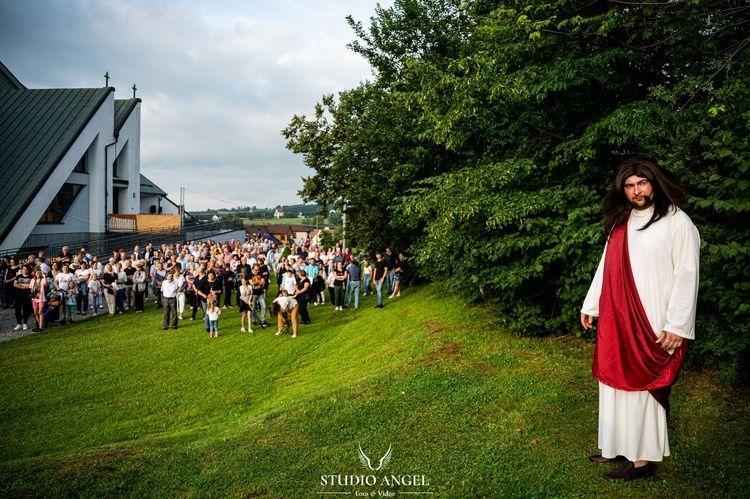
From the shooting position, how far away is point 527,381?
7.46 metres

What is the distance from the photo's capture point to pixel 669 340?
3998mm

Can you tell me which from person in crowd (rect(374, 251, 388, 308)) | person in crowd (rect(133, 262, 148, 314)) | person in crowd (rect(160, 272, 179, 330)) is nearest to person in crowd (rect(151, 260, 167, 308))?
person in crowd (rect(133, 262, 148, 314))

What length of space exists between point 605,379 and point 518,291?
19.2 feet

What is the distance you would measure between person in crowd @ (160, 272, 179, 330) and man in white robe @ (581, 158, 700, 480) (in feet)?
51.7

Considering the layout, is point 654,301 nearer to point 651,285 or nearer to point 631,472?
point 651,285

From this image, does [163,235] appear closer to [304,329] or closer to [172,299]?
[172,299]

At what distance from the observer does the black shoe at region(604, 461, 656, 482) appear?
4.41m

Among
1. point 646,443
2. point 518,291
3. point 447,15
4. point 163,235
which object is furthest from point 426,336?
point 163,235

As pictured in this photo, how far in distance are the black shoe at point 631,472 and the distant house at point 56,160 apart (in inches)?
1317

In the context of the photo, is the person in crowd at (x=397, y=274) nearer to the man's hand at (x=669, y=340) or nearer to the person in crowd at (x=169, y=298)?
the person in crowd at (x=169, y=298)

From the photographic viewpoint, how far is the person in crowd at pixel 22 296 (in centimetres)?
1746

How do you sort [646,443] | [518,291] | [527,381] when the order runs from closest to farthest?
[646,443], [527,381], [518,291]

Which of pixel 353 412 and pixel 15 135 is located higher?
pixel 15 135

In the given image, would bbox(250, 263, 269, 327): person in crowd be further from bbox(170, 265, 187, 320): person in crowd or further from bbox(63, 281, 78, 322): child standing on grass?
bbox(63, 281, 78, 322): child standing on grass
